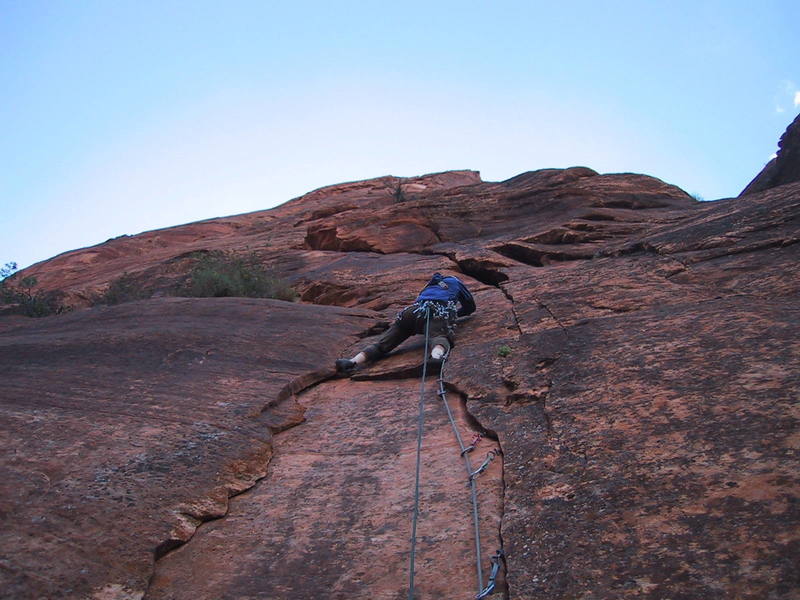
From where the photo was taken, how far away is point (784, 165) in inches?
522

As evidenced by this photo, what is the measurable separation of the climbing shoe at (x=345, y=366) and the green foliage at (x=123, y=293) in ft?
25.7

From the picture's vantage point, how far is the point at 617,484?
13.4 feet

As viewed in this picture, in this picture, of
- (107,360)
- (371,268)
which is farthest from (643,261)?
(107,360)

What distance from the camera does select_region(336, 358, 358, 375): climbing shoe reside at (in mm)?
7902

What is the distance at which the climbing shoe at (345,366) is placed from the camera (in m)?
7.90

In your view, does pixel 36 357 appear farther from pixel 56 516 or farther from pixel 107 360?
pixel 56 516

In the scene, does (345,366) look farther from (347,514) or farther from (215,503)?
(347,514)

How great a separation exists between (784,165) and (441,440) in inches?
441

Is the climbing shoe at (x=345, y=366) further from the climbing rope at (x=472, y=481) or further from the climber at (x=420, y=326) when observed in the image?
the climbing rope at (x=472, y=481)

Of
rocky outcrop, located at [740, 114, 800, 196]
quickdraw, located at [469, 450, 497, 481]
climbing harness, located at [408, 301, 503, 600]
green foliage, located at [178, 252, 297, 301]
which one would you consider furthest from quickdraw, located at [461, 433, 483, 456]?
rocky outcrop, located at [740, 114, 800, 196]

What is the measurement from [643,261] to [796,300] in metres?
3.40

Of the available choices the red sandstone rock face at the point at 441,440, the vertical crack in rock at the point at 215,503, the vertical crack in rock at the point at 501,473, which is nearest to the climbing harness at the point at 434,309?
the red sandstone rock face at the point at 441,440

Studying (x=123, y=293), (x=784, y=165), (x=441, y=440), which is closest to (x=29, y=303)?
(x=123, y=293)

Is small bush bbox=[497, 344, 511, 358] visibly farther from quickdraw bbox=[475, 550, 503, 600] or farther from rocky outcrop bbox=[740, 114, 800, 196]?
rocky outcrop bbox=[740, 114, 800, 196]
